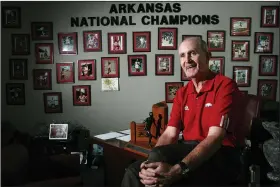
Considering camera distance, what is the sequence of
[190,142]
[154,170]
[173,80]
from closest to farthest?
[154,170] < [190,142] < [173,80]

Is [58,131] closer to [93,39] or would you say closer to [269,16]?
[93,39]

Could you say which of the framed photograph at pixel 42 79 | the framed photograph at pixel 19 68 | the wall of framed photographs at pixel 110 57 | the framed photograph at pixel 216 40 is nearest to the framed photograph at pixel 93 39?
the wall of framed photographs at pixel 110 57

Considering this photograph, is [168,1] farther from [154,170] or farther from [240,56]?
[154,170]

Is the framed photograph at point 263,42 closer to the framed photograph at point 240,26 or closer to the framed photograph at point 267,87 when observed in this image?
the framed photograph at point 240,26

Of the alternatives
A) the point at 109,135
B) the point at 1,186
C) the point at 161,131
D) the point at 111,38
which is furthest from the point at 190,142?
the point at 1,186

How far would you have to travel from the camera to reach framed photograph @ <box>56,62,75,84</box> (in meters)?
1.96

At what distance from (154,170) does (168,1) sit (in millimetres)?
1032

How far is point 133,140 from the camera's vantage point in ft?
6.60

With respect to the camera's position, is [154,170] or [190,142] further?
[190,142]

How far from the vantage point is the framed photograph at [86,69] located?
1.96m

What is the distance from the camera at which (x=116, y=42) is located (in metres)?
1.94

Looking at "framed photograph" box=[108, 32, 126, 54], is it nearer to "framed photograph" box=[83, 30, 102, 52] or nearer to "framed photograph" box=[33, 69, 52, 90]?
"framed photograph" box=[83, 30, 102, 52]

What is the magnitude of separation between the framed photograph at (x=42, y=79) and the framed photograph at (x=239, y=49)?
116cm

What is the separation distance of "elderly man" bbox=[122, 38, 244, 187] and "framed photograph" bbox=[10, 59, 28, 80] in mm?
905
